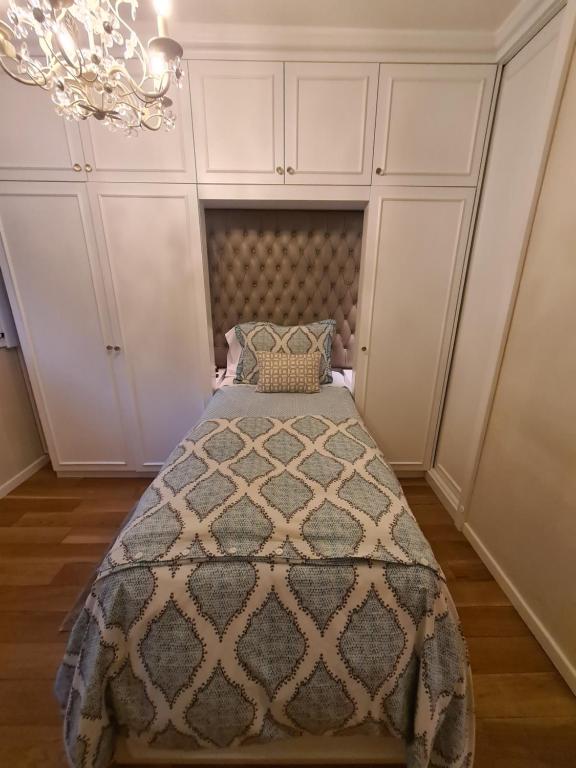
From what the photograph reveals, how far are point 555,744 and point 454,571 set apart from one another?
0.64 meters

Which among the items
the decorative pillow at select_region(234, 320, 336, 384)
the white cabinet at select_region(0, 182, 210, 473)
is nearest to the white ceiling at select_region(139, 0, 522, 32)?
the white cabinet at select_region(0, 182, 210, 473)

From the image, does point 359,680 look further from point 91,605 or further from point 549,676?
point 549,676

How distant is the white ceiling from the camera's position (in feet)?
4.74

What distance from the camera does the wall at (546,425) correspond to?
1.23 meters

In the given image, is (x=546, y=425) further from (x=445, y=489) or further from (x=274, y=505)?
(x=274, y=505)

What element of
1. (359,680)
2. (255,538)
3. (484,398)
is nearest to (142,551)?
(255,538)

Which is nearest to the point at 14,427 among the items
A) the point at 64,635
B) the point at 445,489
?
the point at 64,635

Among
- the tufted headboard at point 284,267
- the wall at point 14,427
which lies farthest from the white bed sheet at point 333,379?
the wall at point 14,427

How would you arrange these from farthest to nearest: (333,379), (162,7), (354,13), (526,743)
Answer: (333,379)
(354,13)
(526,743)
(162,7)

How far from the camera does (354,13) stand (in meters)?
1.50

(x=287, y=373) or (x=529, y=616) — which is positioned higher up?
(x=287, y=373)

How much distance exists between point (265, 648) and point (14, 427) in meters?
2.39

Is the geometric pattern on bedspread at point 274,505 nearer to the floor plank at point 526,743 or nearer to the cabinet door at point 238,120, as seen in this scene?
the floor plank at point 526,743

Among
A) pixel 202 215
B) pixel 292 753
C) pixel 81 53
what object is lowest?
pixel 292 753
